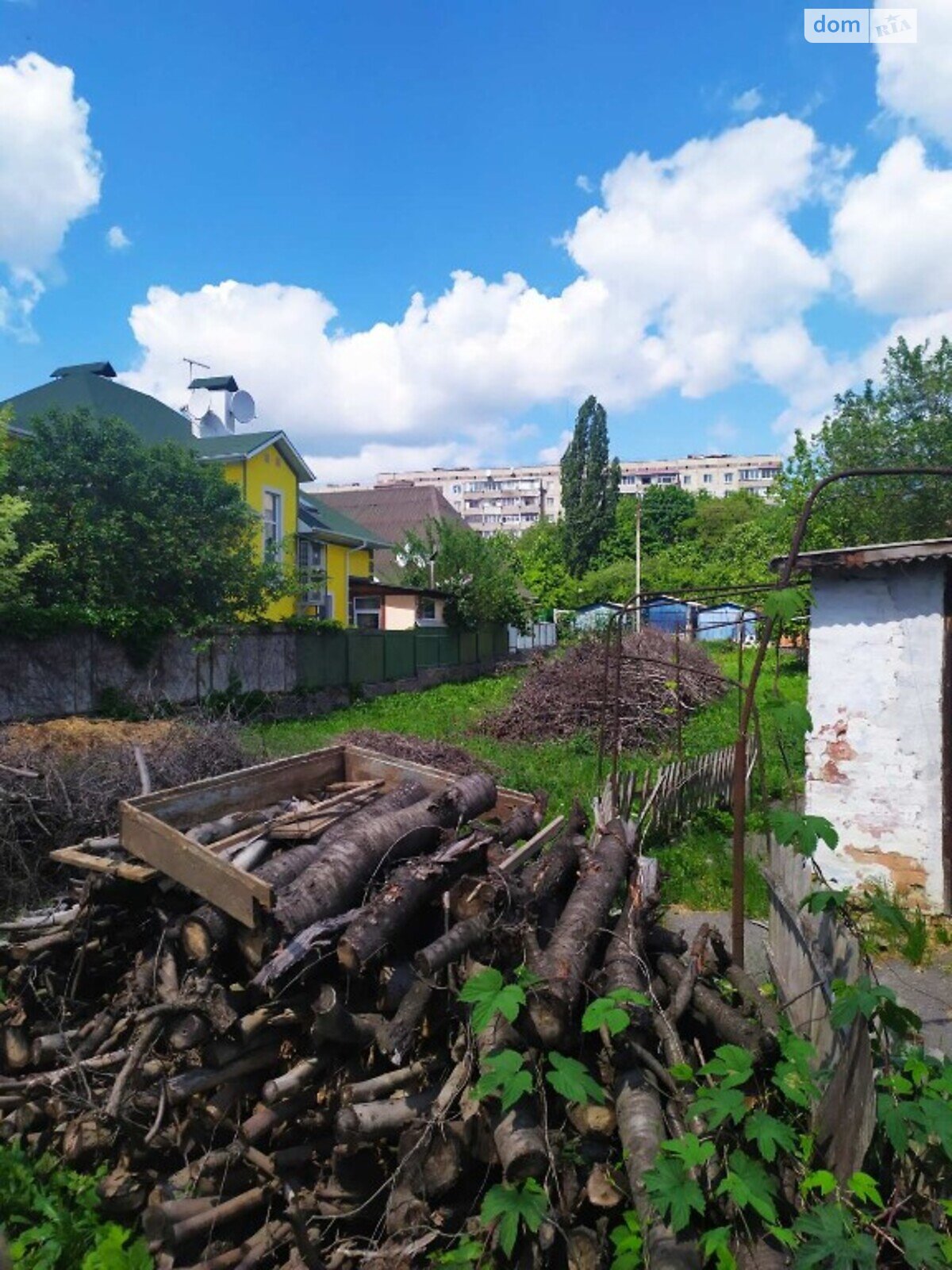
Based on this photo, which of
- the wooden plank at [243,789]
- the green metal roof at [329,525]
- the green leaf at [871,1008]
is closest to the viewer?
the green leaf at [871,1008]

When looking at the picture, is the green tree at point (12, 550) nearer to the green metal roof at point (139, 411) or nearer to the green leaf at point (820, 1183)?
the green metal roof at point (139, 411)

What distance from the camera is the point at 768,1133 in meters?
2.62

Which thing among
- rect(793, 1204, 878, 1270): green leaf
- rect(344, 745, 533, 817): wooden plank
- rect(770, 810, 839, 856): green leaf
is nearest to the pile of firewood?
rect(793, 1204, 878, 1270): green leaf

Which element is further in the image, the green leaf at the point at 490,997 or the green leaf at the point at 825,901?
the green leaf at the point at 825,901

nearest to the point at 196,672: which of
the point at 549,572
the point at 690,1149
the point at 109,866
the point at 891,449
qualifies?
the point at 109,866

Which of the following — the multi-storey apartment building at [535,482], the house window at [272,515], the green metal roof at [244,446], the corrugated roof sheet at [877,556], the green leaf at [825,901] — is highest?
the multi-storey apartment building at [535,482]

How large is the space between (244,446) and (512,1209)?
21035mm

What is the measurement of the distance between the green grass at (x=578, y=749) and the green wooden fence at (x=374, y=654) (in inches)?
39.3

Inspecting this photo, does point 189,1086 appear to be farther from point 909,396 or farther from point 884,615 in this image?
point 909,396

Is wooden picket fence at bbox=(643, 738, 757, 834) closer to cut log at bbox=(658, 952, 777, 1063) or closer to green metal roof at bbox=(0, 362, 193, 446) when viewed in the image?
cut log at bbox=(658, 952, 777, 1063)

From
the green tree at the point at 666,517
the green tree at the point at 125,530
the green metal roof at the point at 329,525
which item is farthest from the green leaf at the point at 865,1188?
the green tree at the point at 666,517

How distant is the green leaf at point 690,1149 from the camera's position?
250 centimetres

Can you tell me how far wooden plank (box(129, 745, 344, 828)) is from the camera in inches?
176

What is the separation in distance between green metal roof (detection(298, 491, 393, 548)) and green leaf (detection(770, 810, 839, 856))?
71.1 ft
